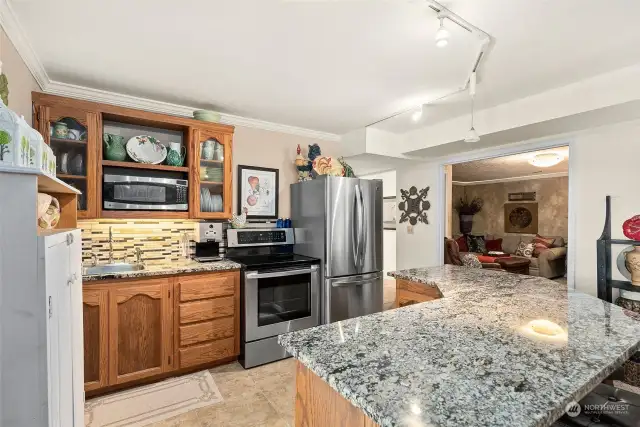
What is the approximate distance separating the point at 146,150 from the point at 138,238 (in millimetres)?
771

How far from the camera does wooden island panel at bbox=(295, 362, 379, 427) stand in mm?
844

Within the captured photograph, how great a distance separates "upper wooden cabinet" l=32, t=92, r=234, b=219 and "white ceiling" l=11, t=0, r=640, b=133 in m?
0.23

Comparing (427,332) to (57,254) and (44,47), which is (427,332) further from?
(44,47)

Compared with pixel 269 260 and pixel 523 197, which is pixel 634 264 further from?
pixel 523 197

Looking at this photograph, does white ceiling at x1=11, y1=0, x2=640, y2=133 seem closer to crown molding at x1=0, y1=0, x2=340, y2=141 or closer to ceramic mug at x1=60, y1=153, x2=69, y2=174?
crown molding at x1=0, y1=0, x2=340, y2=141

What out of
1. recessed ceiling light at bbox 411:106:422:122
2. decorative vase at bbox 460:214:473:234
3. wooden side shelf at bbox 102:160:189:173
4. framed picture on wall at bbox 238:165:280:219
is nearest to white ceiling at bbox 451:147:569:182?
decorative vase at bbox 460:214:473:234

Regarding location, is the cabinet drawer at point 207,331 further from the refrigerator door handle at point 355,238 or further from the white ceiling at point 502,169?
the white ceiling at point 502,169

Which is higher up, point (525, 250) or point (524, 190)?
point (524, 190)

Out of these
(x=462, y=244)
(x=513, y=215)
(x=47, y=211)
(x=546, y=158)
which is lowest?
(x=462, y=244)

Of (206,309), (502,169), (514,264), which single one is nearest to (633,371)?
(206,309)

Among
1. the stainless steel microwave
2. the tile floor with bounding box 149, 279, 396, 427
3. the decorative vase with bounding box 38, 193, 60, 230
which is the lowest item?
the tile floor with bounding box 149, 279, 396, 427

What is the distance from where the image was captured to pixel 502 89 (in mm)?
2477

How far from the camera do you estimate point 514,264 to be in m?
5.99

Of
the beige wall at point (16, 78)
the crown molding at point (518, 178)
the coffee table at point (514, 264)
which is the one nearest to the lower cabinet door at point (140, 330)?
the beige wall at point (16, 78)
